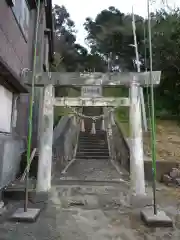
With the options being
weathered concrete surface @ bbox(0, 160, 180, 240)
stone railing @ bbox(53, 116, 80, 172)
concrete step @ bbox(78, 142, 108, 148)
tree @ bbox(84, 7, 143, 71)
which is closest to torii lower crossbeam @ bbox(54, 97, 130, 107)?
weathered concrete surface @ bbox(0, 160, 180, 240)

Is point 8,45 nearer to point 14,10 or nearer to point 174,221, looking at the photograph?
point 14,10

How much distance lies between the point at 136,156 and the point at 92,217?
248 centimetres

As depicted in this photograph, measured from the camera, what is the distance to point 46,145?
7.86 metres

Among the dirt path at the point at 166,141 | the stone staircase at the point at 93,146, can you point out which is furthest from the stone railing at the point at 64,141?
the dirt path at the point at 166,141

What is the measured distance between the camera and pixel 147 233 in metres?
5.42

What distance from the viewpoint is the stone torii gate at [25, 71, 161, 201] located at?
775 cm

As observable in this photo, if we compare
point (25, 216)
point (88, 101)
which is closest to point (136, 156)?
point (88, 101)

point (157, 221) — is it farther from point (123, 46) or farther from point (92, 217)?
point (123, 46)

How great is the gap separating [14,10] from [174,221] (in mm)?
9031

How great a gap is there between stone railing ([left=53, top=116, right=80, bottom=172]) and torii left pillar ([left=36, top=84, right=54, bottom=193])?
3.24 meters

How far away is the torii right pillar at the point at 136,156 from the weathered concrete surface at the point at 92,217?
1.60 feet

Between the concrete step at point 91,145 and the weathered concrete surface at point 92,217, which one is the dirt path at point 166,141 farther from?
the concrete step at point 91,145

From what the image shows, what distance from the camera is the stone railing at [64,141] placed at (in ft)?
37.8

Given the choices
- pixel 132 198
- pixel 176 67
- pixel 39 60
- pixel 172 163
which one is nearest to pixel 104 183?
pixel 132 198
